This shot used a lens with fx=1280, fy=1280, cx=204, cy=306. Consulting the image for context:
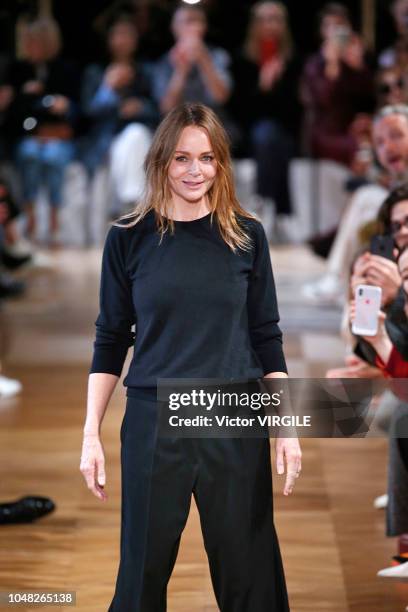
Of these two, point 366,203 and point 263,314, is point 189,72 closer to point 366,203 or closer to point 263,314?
point 366,203

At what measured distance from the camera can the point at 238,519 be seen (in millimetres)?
2461

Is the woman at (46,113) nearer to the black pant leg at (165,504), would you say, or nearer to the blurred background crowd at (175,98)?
the blurred background crowd at (175,98)

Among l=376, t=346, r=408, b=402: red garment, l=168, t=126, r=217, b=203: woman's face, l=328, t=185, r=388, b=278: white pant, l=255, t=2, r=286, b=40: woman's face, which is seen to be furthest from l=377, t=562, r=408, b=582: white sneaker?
l=255, t=2, r=286, b=40: woman's face

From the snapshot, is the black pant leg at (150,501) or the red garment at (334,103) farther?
the red garment at (334,103)

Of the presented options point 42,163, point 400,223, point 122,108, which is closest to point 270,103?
point 122,108

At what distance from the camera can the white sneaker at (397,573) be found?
130 inches

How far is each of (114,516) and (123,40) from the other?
5.98m

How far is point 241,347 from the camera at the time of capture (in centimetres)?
247

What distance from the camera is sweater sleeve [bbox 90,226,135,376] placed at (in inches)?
98.6

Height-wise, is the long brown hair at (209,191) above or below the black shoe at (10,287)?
above

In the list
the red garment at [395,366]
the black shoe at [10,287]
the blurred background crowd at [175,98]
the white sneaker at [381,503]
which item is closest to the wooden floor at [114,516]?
the white sneaker at [381,503]

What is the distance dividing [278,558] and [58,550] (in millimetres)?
1208

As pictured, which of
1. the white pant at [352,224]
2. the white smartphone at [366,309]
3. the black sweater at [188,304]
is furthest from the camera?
the white pant at [352,224]

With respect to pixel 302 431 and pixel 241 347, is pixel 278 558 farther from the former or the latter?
pixel 241 347
